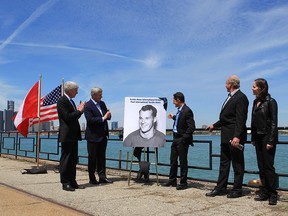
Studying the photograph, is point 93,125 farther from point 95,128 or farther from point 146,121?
point 146,121

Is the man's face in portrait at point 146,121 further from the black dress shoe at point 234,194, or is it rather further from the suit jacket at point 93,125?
the black dress shoe at point 234,194

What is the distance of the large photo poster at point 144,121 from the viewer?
676cm

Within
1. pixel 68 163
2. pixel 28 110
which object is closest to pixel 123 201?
pixel 68 163

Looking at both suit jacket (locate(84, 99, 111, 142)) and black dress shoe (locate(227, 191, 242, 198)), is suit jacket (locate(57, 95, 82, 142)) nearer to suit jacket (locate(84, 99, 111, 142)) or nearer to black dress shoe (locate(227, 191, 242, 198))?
suit jacket (locate(84, 99, 111, 142))

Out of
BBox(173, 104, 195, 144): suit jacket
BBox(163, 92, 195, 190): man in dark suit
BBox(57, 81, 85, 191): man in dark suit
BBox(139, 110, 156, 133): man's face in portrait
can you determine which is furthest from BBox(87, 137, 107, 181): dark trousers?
BBox(173, 104, 195, 144): suit jacket

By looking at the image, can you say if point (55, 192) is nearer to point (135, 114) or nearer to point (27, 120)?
point (135, 114)

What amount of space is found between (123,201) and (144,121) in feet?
6.80

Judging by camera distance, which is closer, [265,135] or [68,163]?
[265,135]

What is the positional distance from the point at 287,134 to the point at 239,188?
1210 mm

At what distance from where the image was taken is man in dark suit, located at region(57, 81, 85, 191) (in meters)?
6.12

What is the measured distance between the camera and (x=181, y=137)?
6.27 m

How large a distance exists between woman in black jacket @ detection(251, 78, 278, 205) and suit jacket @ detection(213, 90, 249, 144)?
7.0 inches

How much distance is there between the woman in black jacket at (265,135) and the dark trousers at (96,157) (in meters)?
3.10

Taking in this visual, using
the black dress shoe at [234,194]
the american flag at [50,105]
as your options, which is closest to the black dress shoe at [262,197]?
the black dress shoe at [234,194]
